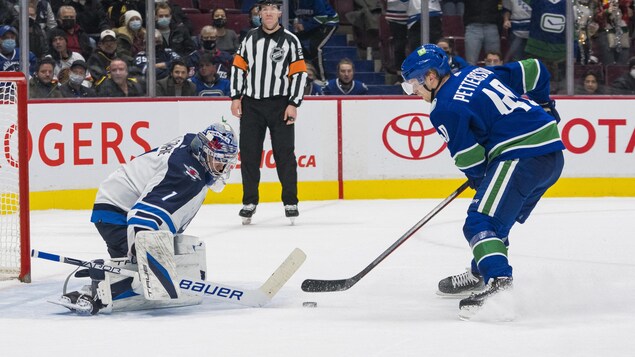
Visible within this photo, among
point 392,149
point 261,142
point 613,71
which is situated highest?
point 613,71

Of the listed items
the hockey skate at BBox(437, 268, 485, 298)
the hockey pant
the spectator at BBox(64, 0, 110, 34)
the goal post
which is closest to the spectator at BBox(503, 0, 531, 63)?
the spectator at BBox(64, 0, 110, 34)

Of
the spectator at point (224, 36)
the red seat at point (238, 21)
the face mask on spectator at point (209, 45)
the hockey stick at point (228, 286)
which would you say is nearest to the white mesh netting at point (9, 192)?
the hockey stick at point (228, 286)

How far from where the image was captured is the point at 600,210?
8758 mm

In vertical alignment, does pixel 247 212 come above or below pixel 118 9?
below

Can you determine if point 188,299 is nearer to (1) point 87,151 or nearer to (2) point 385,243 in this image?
(2) point 385,243

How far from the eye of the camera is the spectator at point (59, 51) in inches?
359

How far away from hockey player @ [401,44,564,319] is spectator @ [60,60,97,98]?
4.81 meters

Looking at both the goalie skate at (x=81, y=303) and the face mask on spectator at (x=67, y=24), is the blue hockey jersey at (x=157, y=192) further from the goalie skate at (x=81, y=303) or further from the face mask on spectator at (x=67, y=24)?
Result: the face mask on spectator at (x=67, y=24)

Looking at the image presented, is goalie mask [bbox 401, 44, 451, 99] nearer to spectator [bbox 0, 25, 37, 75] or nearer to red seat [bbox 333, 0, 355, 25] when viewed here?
spectator [bbox 0, 25, 37, 75]

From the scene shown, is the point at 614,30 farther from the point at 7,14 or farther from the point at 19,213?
the point at 19,213

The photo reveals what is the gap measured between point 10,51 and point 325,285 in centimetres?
479

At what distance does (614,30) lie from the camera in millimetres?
10492

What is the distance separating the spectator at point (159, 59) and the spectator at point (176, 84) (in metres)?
0.04

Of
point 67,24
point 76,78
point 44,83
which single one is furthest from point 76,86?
point 67,24
